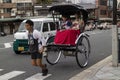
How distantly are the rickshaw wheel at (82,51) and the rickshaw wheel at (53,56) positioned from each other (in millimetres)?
895

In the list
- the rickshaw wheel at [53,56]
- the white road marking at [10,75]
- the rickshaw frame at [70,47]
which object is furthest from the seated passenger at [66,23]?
the white road marking at [10,75]

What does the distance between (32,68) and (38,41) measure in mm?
2113

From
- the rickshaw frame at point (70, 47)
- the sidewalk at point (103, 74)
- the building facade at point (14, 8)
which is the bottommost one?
the building facade at point (14, 8)

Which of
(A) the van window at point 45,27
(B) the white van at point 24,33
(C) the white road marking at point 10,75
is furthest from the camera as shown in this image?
(A) the van window at point 45,27

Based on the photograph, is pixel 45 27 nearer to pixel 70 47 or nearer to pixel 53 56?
pixel 53 56

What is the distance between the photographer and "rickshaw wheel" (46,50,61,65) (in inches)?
482

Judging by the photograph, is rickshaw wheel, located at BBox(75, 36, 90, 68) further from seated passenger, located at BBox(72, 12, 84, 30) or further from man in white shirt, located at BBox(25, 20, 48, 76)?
man in white shirt, located at BBox(25, 20, 48, 76)

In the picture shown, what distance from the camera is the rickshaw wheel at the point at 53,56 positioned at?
40.1ft

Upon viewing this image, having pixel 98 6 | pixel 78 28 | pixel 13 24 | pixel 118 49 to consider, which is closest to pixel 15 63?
pixel 78 28

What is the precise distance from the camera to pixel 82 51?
40.1 ft

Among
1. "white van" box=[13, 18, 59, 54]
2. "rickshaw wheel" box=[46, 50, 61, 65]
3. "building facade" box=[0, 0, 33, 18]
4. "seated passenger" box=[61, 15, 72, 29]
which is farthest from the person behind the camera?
"building facade" box=[0, 0, 33, 18]

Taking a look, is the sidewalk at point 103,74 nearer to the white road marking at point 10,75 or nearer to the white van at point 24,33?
the white road marking at point 10,75

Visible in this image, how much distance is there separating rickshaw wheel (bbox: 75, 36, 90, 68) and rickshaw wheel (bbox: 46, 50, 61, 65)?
0.89 m

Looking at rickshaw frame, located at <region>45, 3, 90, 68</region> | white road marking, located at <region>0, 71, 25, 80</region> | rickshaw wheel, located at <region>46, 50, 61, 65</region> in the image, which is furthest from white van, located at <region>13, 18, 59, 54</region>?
white road marking, located at <region>0, 71, 25, 80</region>
